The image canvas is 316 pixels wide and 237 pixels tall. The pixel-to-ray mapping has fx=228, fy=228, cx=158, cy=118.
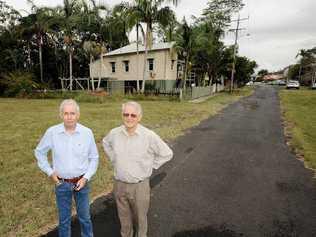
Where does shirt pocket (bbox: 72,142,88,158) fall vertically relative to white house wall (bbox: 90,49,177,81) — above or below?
below

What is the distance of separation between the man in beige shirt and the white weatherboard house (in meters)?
21.8

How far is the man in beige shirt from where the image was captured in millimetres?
2344

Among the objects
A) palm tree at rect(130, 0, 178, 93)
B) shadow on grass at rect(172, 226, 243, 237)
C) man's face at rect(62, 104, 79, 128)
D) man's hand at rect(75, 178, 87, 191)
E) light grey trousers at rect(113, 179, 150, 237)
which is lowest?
shadow on grass at rect(172, 226, 243, 237)

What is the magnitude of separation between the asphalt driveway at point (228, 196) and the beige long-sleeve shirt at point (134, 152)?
3.43 ft

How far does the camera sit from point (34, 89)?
79.1 feet

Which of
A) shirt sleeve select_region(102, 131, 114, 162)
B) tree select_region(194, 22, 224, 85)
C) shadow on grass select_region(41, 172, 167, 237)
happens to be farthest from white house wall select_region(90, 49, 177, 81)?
shirt sleeve select_region(102, 131, 114, 162)

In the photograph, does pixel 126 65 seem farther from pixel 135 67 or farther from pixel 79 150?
pixel 79 150

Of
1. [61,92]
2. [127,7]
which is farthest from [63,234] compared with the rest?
[61,92]

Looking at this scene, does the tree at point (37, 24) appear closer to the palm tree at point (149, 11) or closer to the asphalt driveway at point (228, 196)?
the palm tree at point (149, 11)

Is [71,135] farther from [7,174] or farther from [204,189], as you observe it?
[7,174]

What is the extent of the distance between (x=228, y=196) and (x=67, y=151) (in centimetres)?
283

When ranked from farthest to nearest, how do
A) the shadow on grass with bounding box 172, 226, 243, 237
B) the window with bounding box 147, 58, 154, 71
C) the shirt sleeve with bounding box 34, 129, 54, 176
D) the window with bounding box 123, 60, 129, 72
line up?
the window with bounding box 123, 60, 129, 72 < the window with bounding box 147, 58, 154, 71 < the shadow on grass with bounding box 172, 226, 243, 237 < the shirt sleeve with bounding box 34, 129, 54, 176

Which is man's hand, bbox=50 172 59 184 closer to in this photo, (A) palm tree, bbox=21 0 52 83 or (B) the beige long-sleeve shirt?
(B) the beige long-sleeve shirt

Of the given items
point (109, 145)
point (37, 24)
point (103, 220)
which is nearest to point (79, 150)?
point (109, 145)
